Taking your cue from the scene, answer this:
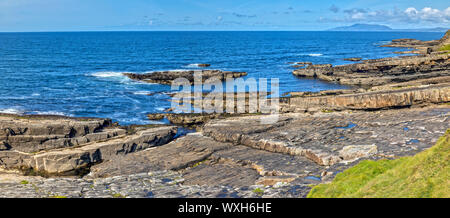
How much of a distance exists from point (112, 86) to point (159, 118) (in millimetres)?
29562

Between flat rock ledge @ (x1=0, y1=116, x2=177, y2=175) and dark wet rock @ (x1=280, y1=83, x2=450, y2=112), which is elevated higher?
dark wet rock @ (x1=280, y1=83, x2=450, y2=112)

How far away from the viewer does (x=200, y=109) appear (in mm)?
51875

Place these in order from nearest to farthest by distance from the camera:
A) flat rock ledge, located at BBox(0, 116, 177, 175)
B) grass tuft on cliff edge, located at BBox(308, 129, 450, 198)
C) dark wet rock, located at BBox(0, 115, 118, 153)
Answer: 1. grass tuft on cliff edge, located at BBox(308, 129, 450, 198)
2. flat rock ledge, located at BBox(0, 116, 177, 175)
3. dark wet rock, located at BBox(0, 115, 118, 153)

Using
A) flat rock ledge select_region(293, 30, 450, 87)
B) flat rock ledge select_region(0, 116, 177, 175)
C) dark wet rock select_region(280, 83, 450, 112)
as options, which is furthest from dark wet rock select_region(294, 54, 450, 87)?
flat rock ledge select_region(0, 116, 177, 175)

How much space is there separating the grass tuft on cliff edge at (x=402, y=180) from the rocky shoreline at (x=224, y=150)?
248cm

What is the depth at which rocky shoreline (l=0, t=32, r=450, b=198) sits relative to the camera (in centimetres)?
2553

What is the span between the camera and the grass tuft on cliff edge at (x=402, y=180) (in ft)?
52.1

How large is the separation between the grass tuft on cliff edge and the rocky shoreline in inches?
97.8

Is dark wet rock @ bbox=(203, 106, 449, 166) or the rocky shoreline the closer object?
the rocky shoreline

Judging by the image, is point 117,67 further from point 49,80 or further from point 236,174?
point 236,174

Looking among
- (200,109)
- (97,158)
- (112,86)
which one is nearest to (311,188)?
(97,158)

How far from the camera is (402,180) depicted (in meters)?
17.6

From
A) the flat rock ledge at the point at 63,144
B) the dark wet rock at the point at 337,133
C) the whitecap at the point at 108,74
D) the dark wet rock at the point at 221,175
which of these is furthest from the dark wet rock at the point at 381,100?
the whitecap at the point at 108,74

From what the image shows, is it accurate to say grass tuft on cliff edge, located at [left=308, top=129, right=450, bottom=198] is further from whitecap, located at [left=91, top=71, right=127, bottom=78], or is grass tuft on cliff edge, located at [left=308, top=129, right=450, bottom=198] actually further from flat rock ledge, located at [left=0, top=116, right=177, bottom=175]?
whitecap, located at [left=91, top=71, right=127, bottom=78]
